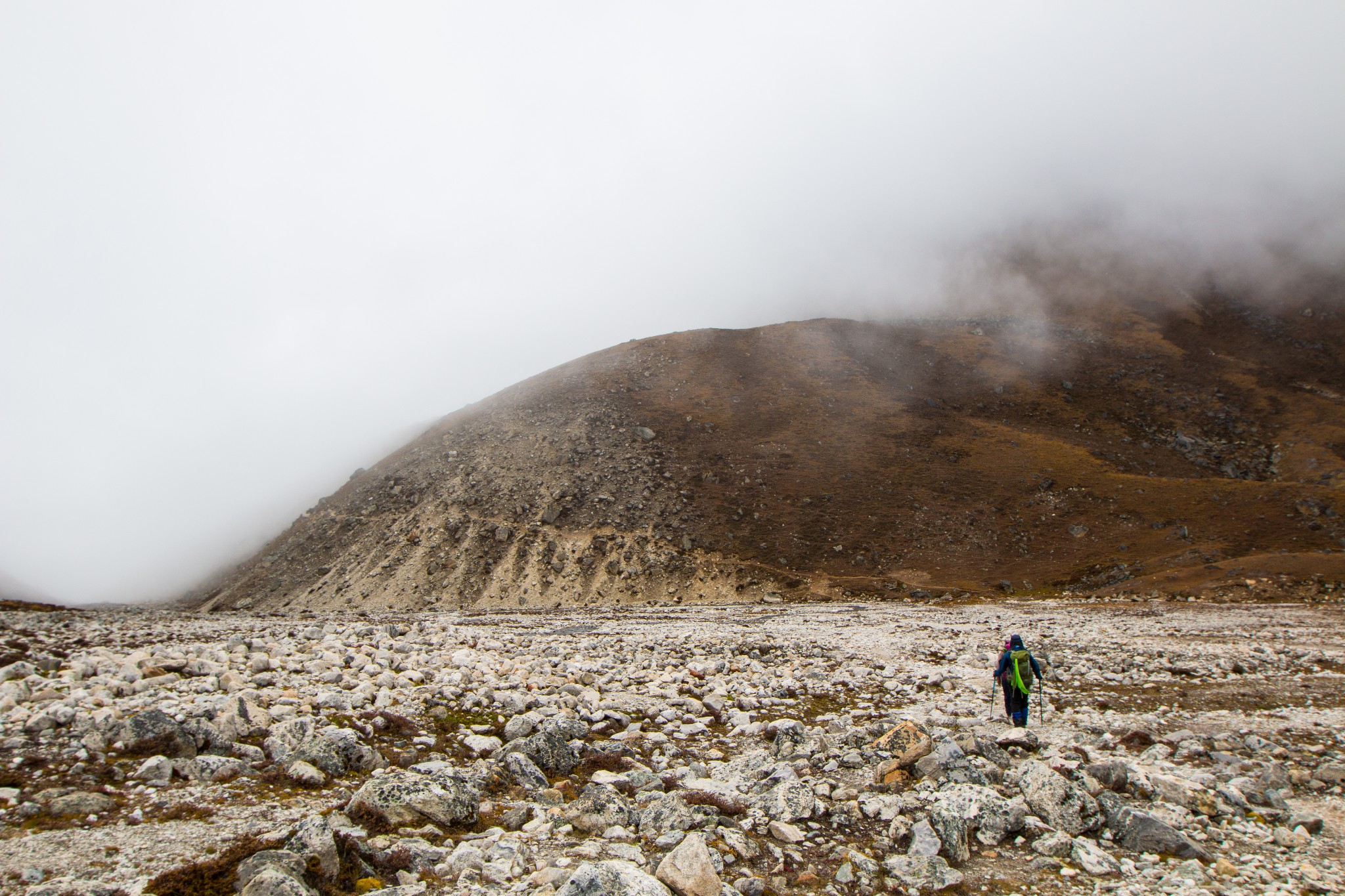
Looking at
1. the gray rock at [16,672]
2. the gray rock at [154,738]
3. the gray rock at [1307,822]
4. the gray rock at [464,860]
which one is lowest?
the gray rock at [1307,822]

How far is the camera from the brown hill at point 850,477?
72.1 metres

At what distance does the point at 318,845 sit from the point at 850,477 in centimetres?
8962

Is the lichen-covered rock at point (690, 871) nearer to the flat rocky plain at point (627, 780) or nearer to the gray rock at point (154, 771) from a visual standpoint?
the flat rocky plain at point (627, 780)

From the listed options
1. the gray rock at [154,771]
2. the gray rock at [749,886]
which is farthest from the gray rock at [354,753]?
the gray rock at [749,886]

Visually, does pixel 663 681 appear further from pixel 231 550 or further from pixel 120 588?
pixel 120 588

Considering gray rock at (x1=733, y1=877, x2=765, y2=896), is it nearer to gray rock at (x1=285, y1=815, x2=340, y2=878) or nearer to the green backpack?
gray rock at (x1=285, y1=815, x2=340, y2=878)

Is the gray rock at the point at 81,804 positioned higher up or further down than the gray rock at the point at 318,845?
higher up

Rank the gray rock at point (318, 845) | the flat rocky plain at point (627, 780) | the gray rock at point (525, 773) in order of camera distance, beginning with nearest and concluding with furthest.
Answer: the gray rock at point (318, 845) < the flat rocky plain at point (627, 780) < the gray rock at point (525, 773)

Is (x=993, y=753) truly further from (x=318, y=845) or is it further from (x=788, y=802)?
(x=318, y=845)

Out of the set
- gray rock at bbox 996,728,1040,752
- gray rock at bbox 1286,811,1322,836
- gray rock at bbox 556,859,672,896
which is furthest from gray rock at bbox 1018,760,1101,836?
gray rock at bbox 556,859,672,896

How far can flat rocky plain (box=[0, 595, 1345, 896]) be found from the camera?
262 inches

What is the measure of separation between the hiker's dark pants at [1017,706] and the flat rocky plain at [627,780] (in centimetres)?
45

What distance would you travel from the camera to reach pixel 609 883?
5961mm

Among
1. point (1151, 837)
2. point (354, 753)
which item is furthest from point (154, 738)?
point (1151, 837)
